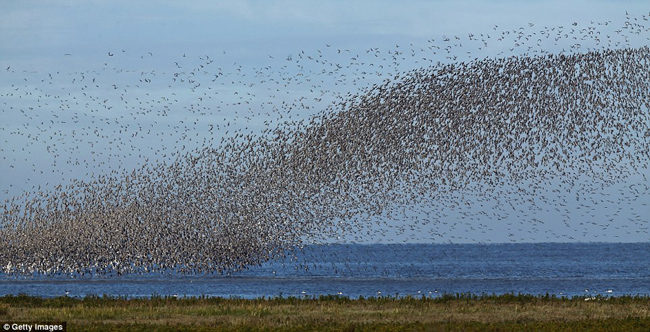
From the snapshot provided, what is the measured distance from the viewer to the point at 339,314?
32.6 m

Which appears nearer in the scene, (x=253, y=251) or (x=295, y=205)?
(x=295, y=205)

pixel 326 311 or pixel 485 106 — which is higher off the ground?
pixel 485 106

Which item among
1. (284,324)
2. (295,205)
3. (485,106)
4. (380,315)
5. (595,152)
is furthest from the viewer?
(295,205)

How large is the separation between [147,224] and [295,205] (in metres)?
16.2

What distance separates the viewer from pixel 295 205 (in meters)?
61.6

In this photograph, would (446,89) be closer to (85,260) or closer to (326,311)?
(326,311)

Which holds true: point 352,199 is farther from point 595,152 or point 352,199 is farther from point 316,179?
point 595,152

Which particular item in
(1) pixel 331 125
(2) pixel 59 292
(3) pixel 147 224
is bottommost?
(2) pixel 59 292

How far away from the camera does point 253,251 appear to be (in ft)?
227

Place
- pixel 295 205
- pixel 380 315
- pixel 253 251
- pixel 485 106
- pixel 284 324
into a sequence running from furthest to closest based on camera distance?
pixel 253 251
pixel 295 205
pixel 485 106
pixel 380 315
pixel 284 324

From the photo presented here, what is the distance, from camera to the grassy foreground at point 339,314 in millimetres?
27641

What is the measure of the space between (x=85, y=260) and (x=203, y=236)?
10.3 meters

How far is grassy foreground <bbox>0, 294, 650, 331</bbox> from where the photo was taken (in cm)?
2764

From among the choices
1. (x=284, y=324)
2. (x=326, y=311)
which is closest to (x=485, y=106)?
(x=326, y=311)
